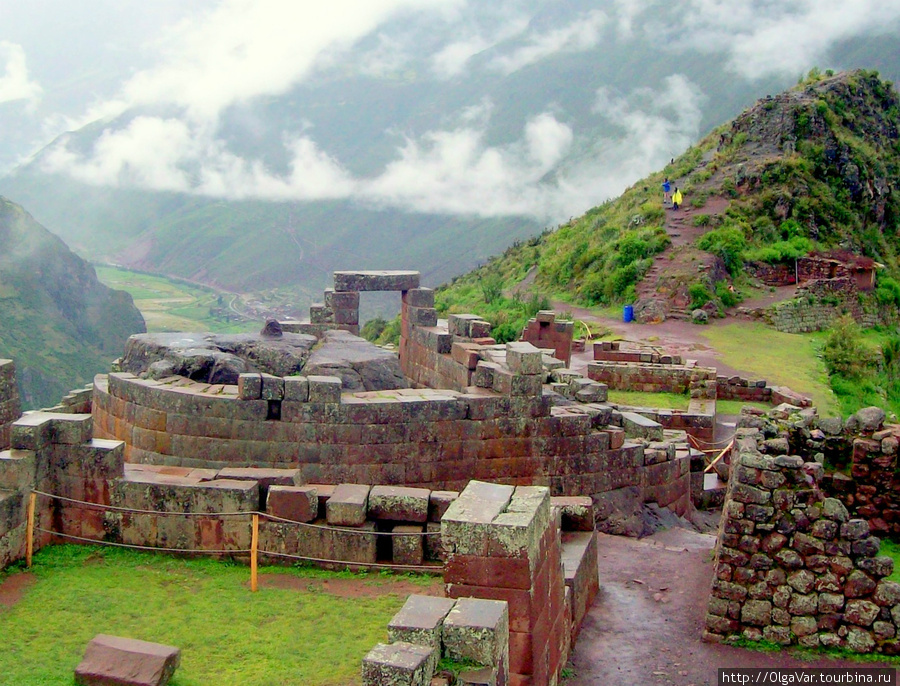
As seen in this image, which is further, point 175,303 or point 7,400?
point 175,303

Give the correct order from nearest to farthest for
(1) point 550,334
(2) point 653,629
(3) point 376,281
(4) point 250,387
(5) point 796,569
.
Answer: (5) point 796,569
(2) point 653,629
(4) point 250,387
(3) point 376,281
(1) point 550,334

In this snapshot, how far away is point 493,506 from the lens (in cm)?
960

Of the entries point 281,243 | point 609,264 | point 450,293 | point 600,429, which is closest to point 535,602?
point 600,429

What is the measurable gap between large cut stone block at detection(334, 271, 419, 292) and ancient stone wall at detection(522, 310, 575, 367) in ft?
21.0

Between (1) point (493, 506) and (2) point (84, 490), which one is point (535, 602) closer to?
(1) point (493, 506)

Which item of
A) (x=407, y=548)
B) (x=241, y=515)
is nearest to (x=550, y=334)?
(x=407, y=548)

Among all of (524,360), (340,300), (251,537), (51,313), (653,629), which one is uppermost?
(340,300)

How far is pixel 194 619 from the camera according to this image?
10.5 m

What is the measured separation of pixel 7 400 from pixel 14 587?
Result: 5329 millimetres

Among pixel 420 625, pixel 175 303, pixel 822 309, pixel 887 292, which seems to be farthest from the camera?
pixel 175 303

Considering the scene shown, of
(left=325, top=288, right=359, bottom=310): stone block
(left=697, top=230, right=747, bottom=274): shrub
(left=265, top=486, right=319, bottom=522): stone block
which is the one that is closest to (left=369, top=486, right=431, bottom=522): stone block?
(left=265, top=486, right=319, bottom=522): stone block

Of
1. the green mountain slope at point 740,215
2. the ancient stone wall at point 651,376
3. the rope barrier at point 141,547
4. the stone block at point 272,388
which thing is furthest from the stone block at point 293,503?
the green mountain slope at point 740,215

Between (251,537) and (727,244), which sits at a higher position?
(727,244)

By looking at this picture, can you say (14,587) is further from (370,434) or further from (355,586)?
(370,434)
